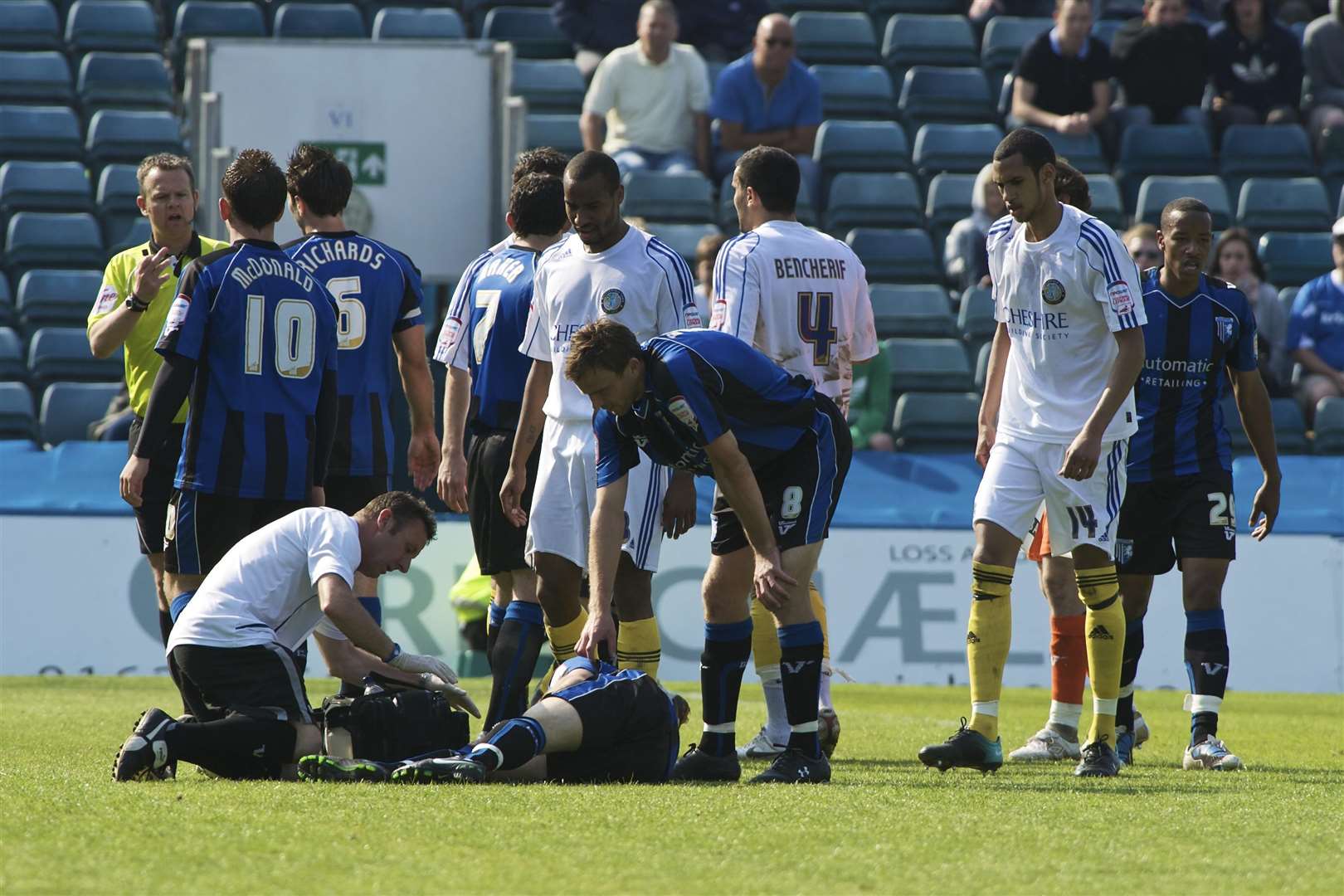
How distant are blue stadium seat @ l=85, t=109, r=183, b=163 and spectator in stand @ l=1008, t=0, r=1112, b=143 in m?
6.89

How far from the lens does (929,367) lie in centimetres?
1386

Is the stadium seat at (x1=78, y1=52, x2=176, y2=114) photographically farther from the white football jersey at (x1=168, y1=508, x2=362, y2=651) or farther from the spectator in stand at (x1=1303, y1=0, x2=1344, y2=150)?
the white football jersey at (x1=168, y1=508, x2=362, y2=651)

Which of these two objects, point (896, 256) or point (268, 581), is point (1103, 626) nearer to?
point (268, 581)

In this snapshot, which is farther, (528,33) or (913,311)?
(528,33)

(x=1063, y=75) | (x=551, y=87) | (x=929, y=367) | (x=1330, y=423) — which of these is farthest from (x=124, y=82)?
(x=1330, y=423)

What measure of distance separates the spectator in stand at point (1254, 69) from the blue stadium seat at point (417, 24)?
21.4 feet

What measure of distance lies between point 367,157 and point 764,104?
10.3 feet

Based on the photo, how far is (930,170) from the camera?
51.8ft

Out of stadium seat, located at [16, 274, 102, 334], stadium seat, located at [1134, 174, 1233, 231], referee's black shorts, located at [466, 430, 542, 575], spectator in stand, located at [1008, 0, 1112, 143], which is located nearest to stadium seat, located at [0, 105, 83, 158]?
stadium seat, located at [16, 274, 102, 334]

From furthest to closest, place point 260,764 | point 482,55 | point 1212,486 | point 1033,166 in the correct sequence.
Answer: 1. point 482,55
2. point 1212,486
3. point 1033,166
4. point 260,764

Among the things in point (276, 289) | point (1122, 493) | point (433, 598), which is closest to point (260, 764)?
point (276, 289)

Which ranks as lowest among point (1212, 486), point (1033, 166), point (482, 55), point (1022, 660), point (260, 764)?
point (1022, 660)

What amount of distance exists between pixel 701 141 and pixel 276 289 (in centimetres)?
864

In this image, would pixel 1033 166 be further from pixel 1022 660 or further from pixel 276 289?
pixel 1022 660
